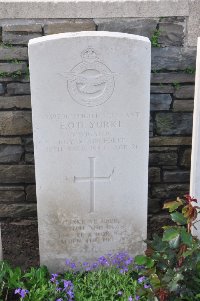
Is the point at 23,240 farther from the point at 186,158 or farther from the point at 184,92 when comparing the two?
the point at 184,92

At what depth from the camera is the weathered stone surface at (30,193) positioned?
396 cm

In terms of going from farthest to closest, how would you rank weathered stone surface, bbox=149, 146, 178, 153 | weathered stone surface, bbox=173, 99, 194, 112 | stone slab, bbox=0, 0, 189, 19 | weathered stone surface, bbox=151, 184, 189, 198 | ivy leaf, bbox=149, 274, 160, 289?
1. weathered stone surface, bbox=151, 184, 189, 198
2. weathered stone surface, bbox=149, 146, 178, 153
3. weathered stone surface, bbox=173, 99, 194, 112
4. stone slab, bbox=0, 0, 189, 19
5. ivy leaf, bbox=149, 274, 160, 289

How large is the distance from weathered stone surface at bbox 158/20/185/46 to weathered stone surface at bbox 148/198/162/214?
1.26 metres

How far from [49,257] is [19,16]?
1702 mm

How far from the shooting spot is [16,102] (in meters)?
3.72

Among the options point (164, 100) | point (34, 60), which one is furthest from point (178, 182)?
point (34, 60)

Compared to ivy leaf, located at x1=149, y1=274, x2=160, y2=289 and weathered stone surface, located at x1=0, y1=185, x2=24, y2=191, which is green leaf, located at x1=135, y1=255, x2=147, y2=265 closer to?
ivy leaf, located at x1=149, y1=274, x2=160, y2=289

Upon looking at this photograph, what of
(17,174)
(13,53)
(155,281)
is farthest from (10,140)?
(155,281)

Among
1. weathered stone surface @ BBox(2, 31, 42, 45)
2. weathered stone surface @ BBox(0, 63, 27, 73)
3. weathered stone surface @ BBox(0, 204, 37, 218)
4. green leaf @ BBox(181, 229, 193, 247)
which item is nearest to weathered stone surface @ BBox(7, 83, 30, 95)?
weathered stone surface @ BBox(0, 63, 27, 73)

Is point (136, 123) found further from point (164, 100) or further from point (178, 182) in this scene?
point (178, 182)

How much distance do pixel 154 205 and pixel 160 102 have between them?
0.87m

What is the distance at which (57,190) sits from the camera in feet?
10.4

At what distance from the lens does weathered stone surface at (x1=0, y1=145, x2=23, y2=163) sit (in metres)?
3.85

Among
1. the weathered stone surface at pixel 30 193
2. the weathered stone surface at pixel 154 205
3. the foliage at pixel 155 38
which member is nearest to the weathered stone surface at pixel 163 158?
the weathered stone surface at pixel 154 205
